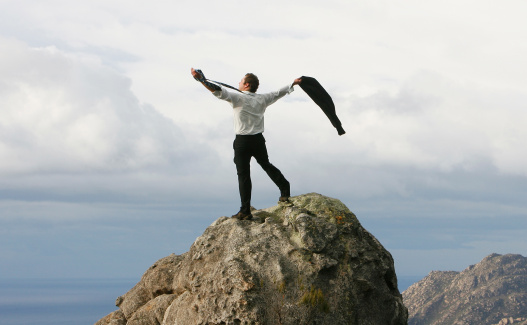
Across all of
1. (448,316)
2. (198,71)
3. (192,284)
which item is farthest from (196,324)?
(448,316)

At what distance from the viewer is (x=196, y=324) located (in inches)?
484

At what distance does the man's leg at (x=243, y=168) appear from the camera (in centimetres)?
1445

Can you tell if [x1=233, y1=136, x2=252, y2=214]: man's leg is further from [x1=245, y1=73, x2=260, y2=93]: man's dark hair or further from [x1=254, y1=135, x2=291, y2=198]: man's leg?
[x1=245, y1=73, x2=260, y2=93]: man's dark hair

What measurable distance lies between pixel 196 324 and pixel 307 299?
7.85ft

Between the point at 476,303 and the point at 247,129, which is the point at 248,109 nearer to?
the point at 247,129

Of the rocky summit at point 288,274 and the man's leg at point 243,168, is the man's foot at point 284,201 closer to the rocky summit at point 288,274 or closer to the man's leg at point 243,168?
the rocky summit at point 288,274

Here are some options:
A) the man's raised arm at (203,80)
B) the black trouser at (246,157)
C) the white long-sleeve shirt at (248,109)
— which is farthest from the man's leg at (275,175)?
the man's raised arm at (203,80)

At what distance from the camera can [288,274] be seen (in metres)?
12.6

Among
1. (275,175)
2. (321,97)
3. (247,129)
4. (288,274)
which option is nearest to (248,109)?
(247,129)

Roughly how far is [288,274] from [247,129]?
3809mm

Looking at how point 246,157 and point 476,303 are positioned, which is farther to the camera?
point 476,303

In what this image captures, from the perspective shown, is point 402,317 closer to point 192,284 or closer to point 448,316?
point 192,284

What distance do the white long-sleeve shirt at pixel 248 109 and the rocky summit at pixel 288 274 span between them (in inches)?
86.8

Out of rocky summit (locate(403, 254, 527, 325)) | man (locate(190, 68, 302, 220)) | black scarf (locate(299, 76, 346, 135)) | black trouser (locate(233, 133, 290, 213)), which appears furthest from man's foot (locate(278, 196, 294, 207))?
rocky summit (locate(403, 254, 527, 325))
